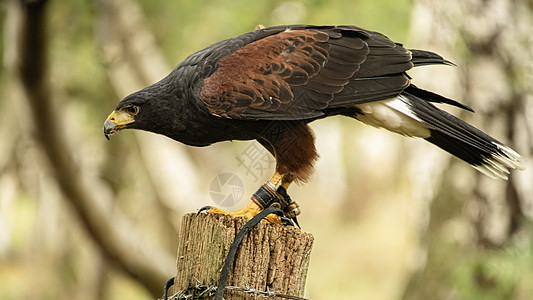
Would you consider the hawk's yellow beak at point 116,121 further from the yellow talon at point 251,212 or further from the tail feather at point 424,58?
the tail feather at point 424,58

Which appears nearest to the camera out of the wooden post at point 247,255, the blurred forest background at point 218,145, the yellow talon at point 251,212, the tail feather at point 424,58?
the wooden post at point 247,255

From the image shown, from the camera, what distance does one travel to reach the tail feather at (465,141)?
340 cm

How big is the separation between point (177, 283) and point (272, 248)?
48cm

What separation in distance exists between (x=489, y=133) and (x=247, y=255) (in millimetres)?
4868

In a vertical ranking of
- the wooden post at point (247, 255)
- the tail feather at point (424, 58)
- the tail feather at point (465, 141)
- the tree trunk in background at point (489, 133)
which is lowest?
the wooden post at point (247, 255)

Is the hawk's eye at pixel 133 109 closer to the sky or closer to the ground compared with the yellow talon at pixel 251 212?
closer to the sky

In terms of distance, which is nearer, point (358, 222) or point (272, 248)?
point (272, 248)

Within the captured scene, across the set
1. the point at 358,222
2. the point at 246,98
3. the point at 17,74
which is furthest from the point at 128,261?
the point at 358,222

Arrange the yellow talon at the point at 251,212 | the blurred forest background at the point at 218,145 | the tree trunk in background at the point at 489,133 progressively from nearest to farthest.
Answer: the yellow talon at the point at 251,212
the blurred forest background at the point at 218,145
the tree trunk in background at the point at 489,133

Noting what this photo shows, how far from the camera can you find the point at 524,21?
7.40m

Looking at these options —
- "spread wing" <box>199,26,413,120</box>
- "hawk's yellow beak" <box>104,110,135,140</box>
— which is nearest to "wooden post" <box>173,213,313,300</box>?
"spread wing" <box>199,26,413,120</box>

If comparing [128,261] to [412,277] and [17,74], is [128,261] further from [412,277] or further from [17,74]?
[412,277]

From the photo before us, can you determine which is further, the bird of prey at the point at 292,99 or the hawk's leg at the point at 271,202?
the bird of prey at the point at 292,99

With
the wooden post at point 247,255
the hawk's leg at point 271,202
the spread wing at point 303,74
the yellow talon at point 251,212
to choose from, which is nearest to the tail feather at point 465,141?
the spread wing at point 303,74
